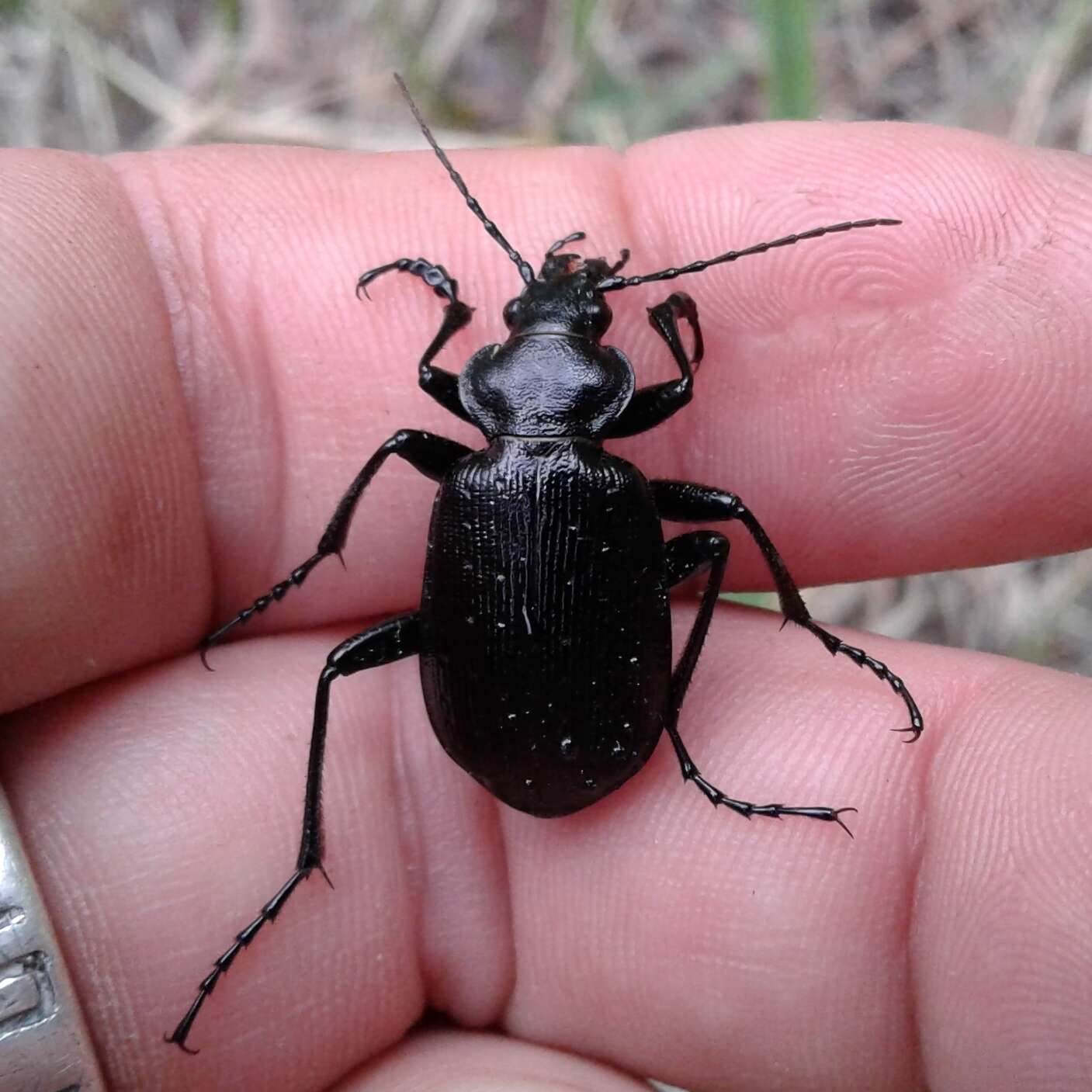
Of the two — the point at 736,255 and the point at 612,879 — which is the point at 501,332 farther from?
the point at 612,879

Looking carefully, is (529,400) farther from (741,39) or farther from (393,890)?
(741,39)

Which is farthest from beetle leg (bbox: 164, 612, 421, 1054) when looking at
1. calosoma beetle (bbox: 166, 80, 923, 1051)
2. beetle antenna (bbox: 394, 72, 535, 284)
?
beetle antenna (bbox: 394, 72, 535, 284)

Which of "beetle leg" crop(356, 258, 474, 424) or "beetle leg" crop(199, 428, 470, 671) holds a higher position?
"beetle leg" crop(356, 258, 474, 424)

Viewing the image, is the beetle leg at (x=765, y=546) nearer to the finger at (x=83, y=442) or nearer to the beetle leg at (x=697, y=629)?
the beetle leg at (x=697, y=629)

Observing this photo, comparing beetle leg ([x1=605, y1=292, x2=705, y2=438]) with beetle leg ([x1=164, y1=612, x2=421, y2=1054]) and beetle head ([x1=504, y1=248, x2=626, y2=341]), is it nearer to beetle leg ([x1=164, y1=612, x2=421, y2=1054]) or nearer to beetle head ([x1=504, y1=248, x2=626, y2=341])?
beetle head ([x1=504, y1=248, x2=626, y2=341])

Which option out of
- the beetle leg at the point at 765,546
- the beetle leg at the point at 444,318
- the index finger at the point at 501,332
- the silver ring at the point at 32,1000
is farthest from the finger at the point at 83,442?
the beetle leg at the point at 765,546

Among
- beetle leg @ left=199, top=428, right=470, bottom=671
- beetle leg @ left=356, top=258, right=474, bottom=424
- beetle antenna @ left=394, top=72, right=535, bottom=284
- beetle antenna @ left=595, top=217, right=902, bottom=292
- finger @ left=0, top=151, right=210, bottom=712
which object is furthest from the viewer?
beetle antenna @ left=394, top=72, right=535, bottom=284

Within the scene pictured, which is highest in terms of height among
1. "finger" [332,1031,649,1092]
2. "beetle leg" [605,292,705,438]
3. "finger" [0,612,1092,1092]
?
"beetle leg" [605,292,705,438]
